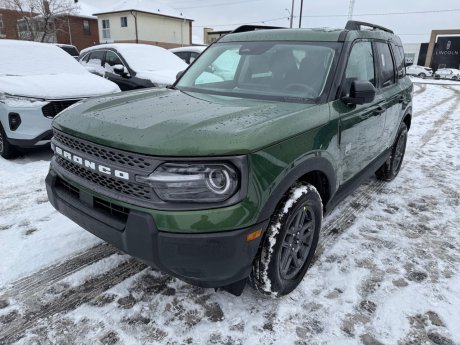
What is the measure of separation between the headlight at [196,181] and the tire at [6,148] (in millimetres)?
4206

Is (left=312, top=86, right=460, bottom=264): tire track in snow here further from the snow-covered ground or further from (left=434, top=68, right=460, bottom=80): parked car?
(left=434, top=68, right=460, bottom=80): parked car

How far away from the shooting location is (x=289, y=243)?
2406 mm

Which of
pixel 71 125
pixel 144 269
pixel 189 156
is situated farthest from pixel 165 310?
pixel 71 125

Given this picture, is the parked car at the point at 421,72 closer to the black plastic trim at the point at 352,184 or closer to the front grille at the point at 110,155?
the black plastic trim at the point at 352,184

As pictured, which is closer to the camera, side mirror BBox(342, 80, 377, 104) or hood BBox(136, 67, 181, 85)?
side mirror BBox(342, 80, 377, 104)

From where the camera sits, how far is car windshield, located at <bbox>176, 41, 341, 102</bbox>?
9.12 feet

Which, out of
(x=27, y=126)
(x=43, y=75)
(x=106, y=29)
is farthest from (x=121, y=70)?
(x=106, y=29)

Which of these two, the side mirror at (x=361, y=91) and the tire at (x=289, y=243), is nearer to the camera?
the tire at (x=289, y=243)

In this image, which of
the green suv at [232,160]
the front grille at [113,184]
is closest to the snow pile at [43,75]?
the green suv at [232,160]

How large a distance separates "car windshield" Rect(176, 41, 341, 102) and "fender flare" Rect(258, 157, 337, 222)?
508 millimetres

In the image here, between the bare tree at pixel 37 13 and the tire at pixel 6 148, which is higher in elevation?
the bare tree at pixel 37 13

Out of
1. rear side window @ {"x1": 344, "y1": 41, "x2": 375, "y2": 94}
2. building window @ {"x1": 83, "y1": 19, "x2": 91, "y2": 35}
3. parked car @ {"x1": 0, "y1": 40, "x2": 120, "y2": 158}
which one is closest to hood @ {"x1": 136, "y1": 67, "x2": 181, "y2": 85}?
parked car @ {"x1": 0, "y1": 40, "x2": 120, "y2": 158}

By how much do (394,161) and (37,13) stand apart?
115 feet

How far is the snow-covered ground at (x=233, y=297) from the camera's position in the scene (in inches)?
86.9
